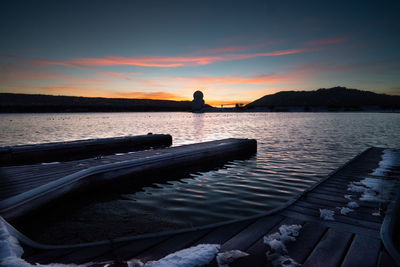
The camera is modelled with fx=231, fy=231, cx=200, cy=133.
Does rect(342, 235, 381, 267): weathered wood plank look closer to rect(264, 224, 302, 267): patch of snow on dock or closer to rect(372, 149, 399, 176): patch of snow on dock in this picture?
rect(264, 224, 302, 267): patch of snow on dock

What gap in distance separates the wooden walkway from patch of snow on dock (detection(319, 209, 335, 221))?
0.24 ft

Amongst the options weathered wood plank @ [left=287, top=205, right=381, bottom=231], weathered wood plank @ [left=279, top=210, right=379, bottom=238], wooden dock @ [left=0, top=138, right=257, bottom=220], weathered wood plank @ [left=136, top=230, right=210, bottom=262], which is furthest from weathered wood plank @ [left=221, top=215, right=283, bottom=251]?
wooden dock @ [left=0, top=138, right=257, bottom=220]

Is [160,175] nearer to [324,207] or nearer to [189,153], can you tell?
[189,153]

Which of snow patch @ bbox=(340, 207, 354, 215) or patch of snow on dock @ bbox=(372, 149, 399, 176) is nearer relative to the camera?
snow patch @ bbox=(340, 207, 354, 215)

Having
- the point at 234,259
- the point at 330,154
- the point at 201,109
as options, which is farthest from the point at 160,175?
the point at 201,109

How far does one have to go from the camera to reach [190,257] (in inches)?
124

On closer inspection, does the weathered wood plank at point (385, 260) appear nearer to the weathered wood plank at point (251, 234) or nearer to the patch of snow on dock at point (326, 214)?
the patch of snow on dock at point (326, 214)

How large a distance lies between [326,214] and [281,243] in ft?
5.64

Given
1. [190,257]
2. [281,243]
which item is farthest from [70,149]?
[281,243]

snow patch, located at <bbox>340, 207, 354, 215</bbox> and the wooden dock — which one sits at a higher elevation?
snow patch, located at <bbox>340, 207, 354, 215</bbox>

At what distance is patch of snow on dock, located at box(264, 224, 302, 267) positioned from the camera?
313cm

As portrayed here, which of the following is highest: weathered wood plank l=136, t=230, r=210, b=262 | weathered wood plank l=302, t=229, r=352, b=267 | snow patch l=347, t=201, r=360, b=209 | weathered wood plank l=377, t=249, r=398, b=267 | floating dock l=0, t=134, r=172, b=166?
weathered wood plank l=377, t=249, r=398, b=267

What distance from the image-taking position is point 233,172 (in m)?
11.2

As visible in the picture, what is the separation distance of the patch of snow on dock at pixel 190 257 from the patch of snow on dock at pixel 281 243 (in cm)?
80
